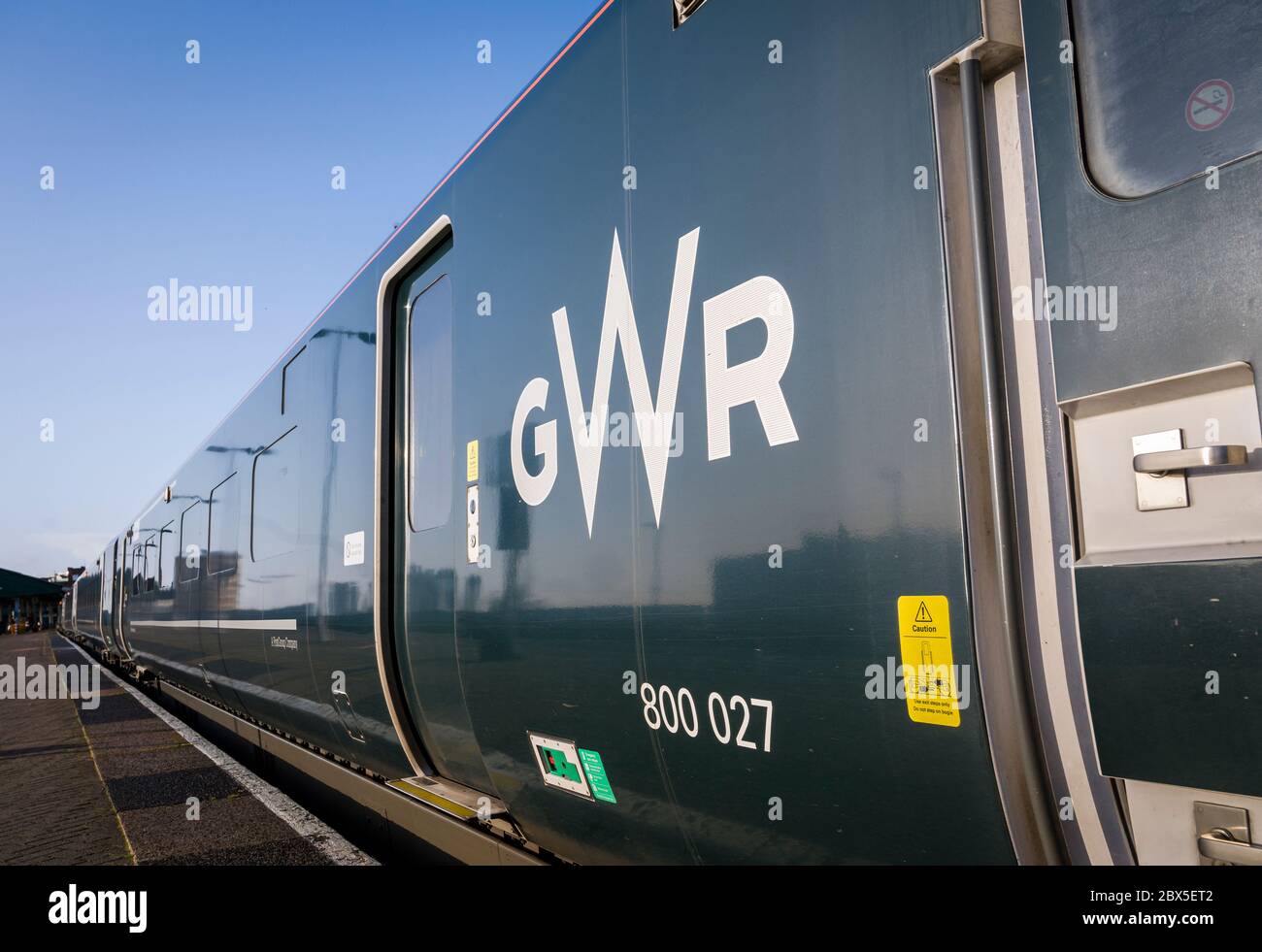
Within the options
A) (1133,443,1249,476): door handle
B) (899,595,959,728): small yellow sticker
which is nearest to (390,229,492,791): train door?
(899,595,959,728): small yellow sticker

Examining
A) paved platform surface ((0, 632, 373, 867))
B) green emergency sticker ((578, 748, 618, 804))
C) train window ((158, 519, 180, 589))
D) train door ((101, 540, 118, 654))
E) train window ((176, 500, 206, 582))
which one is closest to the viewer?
green emergency sticker ((578, 748, 618, 804))

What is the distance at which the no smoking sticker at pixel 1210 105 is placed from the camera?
56.4 inches

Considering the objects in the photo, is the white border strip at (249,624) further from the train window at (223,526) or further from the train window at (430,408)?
the train window at (430,408)

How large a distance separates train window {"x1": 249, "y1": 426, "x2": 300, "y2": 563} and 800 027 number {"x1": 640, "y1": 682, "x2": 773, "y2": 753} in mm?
3727

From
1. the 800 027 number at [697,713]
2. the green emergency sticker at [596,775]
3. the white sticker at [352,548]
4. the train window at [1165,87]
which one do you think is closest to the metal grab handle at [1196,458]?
the train window at [1165,87]

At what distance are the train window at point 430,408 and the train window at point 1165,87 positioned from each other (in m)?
2.67

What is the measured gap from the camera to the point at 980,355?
1.72m

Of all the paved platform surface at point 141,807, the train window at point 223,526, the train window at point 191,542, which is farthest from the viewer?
the train window at point 191,542

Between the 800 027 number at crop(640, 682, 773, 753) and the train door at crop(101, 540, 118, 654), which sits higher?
the train door at crop(101, 540, 118, 654)

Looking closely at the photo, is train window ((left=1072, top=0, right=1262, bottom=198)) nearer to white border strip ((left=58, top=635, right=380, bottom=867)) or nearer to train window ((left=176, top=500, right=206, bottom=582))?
white border strip ((left=58, top=635, right=380, bottom=867))

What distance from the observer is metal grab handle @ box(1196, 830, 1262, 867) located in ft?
4.46
